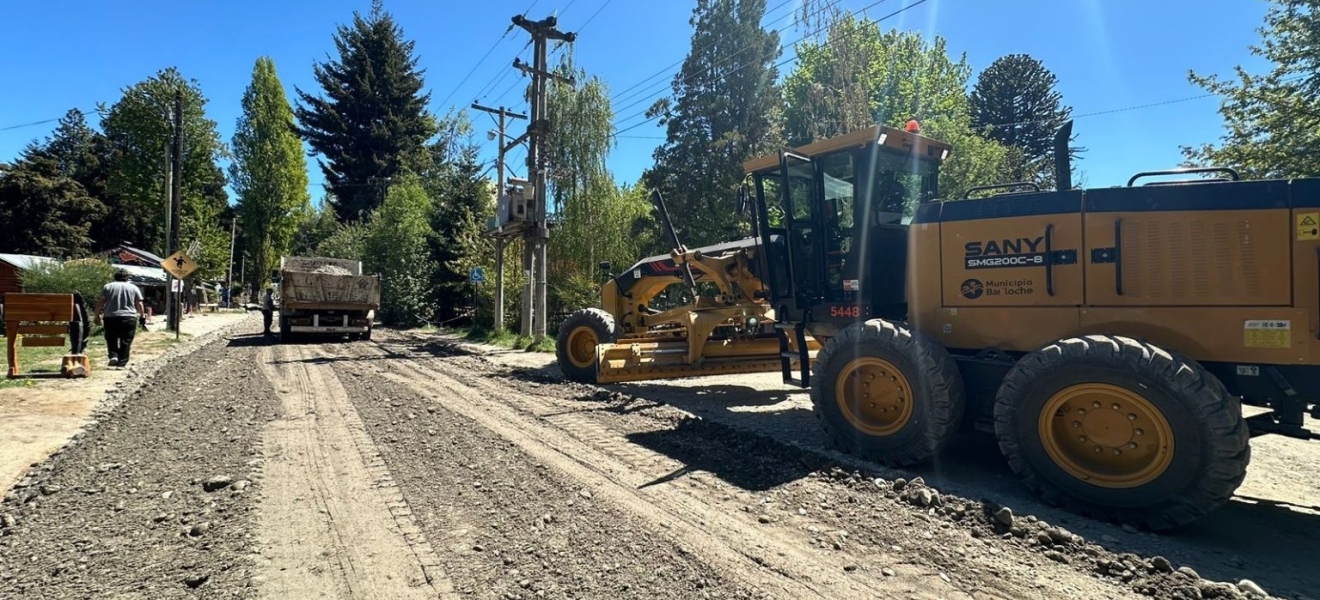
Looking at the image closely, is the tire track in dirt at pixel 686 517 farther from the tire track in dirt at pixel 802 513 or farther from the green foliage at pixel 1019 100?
the green foliage at pixel 1019 100

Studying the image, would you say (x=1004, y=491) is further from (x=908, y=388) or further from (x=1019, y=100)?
(x=1019, y=100)

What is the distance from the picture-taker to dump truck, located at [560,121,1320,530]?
3863 millimetres

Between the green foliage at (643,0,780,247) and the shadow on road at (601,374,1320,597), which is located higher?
the green foliage at (643,0,780,247)

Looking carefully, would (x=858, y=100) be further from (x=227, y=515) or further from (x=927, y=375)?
(x=227, y=515)

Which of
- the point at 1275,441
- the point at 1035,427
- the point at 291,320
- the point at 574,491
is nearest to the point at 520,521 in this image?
the point at 574,491

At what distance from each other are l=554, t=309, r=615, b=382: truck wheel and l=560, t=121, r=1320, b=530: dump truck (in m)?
5.05

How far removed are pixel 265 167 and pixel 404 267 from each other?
27.8 meters

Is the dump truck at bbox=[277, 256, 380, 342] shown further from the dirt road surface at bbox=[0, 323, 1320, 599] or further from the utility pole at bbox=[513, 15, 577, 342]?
the dirt road surface at bbox=[0, 323, 1320, 599]

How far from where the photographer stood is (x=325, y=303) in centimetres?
1741

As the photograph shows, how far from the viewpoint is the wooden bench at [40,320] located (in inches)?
397

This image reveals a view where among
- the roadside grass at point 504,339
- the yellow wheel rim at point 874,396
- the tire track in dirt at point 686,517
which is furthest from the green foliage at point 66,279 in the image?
the yellow wheel rim at point 874,396

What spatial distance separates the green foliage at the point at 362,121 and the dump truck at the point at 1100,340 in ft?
149

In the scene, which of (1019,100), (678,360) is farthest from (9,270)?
(1019,100)

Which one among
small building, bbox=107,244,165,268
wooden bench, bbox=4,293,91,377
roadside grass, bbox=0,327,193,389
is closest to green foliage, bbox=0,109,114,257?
small building, bbox=107,244,165,268
